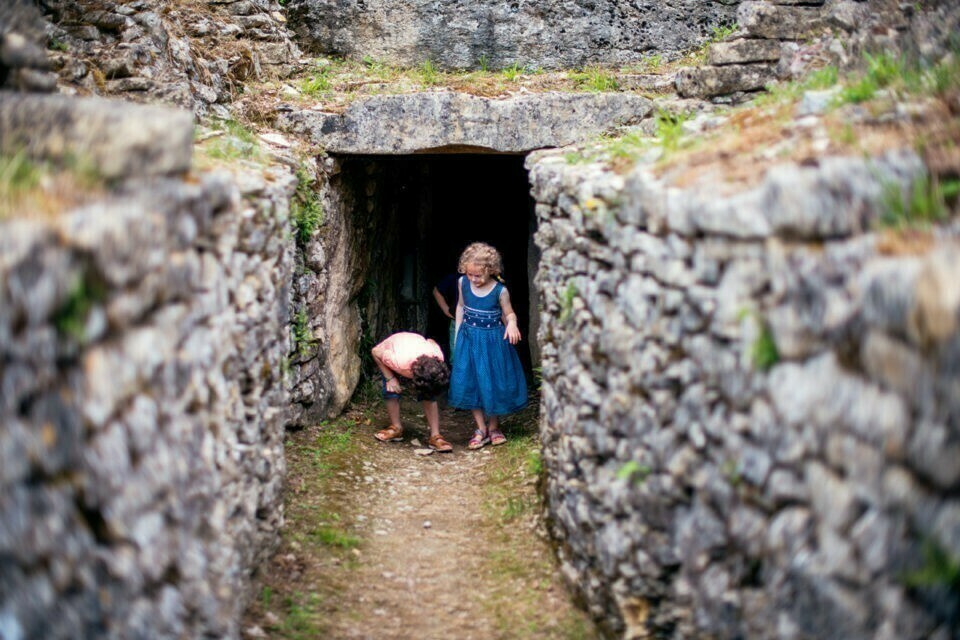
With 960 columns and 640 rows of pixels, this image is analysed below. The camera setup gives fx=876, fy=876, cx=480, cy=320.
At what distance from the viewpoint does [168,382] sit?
2.93 metres

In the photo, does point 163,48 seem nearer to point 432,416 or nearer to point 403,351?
point 403,351

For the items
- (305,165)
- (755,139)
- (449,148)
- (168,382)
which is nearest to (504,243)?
(449,148)

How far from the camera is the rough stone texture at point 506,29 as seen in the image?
7352mm

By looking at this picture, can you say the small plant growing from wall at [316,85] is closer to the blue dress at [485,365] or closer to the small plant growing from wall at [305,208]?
the small plant growing from wall at [305,208]

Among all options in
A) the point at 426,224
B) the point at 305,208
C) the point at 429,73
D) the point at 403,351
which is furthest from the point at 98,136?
the point at 426,224

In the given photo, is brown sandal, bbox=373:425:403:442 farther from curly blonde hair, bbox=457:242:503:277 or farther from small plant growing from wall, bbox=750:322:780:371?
small plant growing from wall, bbox=750:322:780:371

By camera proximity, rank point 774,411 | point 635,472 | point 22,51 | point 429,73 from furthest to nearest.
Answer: point 429,73 → point 22,51 → point 635,472 → point 774,411

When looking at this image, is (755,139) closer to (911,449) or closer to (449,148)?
(911,449)

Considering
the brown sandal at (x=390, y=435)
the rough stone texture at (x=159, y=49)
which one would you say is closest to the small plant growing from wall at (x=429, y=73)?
the rough stone texture at (x=159, y=49)

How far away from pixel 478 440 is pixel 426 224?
3.76 meters

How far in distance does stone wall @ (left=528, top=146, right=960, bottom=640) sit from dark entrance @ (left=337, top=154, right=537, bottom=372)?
395 cm

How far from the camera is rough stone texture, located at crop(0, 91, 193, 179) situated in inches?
114

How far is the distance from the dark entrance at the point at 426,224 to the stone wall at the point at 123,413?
12.5 feet

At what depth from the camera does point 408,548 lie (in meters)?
5.20
